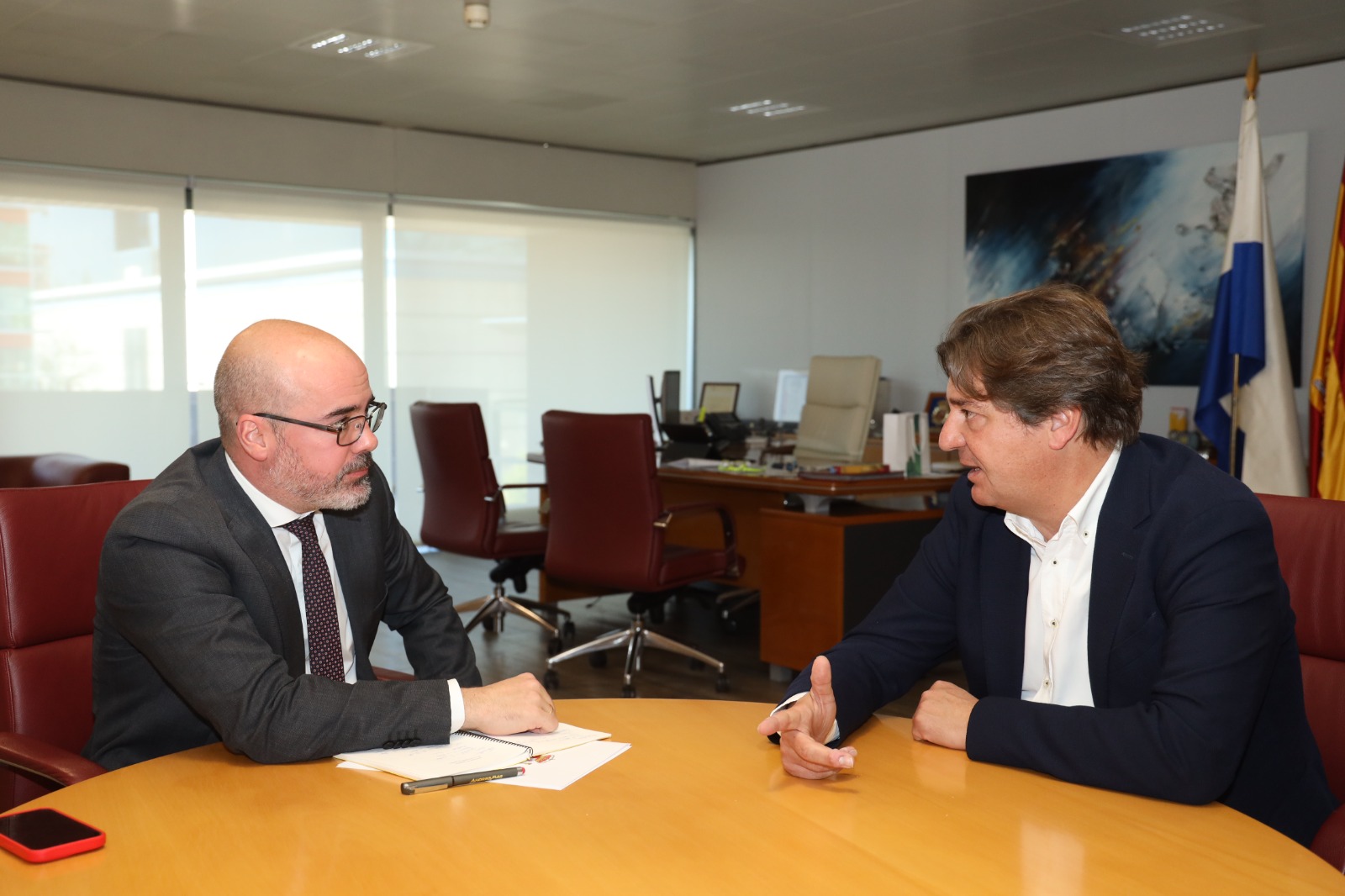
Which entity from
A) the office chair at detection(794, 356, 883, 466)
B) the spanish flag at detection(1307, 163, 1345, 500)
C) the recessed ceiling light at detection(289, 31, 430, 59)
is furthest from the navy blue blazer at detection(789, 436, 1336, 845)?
the recessed ceiling light at detection(289, 31, 430, 59)

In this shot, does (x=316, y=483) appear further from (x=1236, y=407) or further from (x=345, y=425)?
(x=1236, y=407)

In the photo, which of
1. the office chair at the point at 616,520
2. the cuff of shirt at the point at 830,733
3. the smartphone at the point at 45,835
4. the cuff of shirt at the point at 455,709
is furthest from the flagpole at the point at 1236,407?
the smartphone at the point at 45,835

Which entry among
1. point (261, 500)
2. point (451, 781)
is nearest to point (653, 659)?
point (261, 500)

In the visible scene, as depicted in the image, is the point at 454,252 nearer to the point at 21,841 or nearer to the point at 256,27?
the point at 256,27

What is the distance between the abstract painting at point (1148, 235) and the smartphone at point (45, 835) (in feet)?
21.4

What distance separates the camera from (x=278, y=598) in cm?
184

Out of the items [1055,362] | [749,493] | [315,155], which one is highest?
[315,155]

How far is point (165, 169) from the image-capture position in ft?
24.6

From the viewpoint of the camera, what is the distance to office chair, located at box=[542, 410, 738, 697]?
184 inches

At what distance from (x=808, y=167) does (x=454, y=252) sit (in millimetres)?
2791

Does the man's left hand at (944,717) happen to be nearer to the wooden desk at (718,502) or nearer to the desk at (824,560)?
the desk at (824,560)

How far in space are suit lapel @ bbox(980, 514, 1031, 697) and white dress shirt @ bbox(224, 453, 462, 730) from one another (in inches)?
40.6

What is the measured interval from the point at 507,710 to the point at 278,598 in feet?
1.42

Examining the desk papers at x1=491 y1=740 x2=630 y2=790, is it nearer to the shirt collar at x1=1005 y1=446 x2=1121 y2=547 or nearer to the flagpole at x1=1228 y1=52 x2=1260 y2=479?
the shirt collar at x1=1005 y1=446 x2=1121 y2=547
